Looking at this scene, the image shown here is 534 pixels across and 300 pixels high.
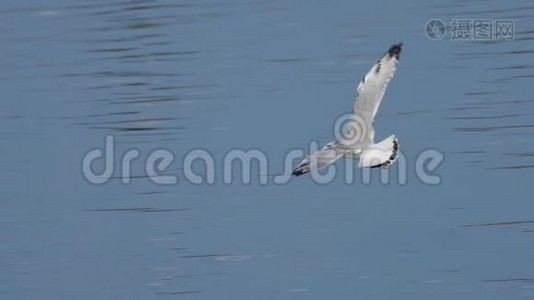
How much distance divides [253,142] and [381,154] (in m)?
2.51

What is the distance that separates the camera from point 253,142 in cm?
1067

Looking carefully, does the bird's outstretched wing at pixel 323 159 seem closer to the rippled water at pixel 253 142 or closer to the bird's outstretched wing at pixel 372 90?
the bird's outstretched wing at pixel 372 90

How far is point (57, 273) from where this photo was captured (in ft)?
29.5

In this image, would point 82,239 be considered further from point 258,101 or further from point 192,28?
point 192,28

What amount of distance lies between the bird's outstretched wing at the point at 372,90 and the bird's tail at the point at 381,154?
0.09 metres

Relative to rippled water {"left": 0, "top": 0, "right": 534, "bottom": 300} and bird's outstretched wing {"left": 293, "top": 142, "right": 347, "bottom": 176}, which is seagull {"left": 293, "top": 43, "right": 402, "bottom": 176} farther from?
rippled water {"left": 0, "top": 0, "right": 534, "bottom": 300}

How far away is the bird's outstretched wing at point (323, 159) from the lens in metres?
8.18

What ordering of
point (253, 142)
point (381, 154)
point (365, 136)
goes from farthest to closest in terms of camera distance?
point (253, 142) < point (365, 136) < point (381, 154)

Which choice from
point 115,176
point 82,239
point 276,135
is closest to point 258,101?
point 276,135

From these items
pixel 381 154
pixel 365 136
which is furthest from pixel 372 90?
pixel 381 154

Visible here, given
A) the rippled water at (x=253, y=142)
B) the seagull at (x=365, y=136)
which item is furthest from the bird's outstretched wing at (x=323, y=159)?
the rippled water at (x=253, y=142)

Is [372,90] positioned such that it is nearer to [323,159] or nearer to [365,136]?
[365,136]

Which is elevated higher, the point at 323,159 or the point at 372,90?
the point at 372,90

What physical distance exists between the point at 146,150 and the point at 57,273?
1753mm
